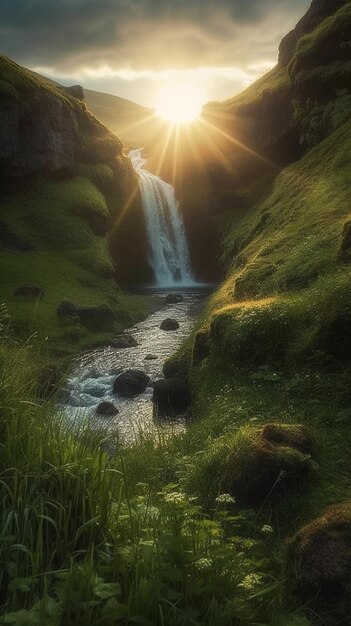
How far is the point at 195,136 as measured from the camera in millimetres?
64438

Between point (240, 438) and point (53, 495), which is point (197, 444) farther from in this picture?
point (53, 495)

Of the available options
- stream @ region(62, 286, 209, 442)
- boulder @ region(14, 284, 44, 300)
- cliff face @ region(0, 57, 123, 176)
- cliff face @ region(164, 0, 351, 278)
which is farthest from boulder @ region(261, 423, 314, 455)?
cliff face @ region(0, 57, 123, 176)

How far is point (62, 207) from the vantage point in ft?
155

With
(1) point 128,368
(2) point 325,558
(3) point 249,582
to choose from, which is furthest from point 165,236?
(3) point 249,582

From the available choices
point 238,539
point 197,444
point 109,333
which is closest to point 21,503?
point 238,539

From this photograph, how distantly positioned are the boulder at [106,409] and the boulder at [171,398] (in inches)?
71.4

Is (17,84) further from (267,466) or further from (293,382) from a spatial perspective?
(267,466)

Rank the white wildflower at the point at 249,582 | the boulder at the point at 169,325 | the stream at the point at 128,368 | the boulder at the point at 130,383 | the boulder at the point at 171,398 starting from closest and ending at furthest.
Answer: the white wildflower at the point at 249,582
the boulder at the point at 171,398
the stream at the point at 128,368
the boulder at the point at 130,383
the boulder at the point at 169,325

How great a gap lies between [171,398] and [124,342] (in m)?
10.5

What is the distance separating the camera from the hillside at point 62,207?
35.1 metres

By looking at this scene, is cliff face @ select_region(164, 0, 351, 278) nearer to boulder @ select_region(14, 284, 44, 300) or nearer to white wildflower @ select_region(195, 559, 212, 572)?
boulder @ select_region(14, 284, 44, 300)

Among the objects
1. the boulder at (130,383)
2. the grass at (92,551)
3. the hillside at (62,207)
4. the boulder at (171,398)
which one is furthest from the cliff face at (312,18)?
the grass at (92,551)

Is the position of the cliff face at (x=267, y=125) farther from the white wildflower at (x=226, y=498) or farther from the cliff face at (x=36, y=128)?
the white wildflower at (x=226, y=498)

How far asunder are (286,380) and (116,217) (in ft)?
137
